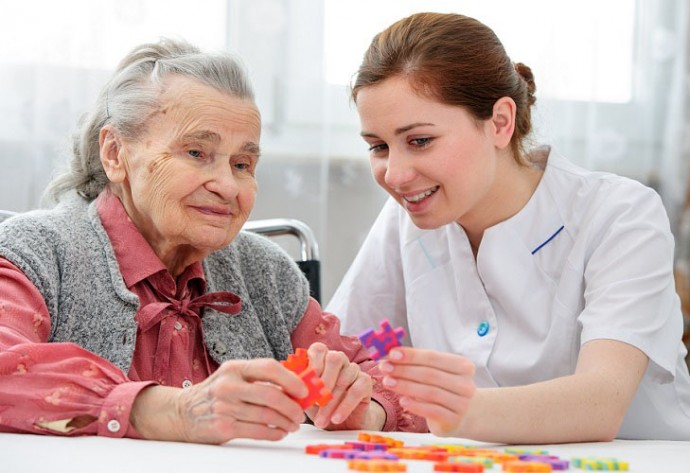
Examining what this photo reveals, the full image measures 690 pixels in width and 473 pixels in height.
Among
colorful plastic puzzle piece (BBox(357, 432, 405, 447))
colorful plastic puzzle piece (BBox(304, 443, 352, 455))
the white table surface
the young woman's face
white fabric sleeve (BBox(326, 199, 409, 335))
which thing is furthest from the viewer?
white fabric sleeve (BBox(326, 199, 409, 335))

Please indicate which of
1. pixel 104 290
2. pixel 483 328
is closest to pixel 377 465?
pixel 104 290

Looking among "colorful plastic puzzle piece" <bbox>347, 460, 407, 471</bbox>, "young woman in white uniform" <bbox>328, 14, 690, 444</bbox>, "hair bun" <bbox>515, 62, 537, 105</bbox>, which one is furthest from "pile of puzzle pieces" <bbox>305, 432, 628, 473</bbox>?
"hair bun" <bbox>515, 62, 537, 105</bbox>

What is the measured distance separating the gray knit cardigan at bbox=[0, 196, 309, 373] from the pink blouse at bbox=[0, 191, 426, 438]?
0.03m

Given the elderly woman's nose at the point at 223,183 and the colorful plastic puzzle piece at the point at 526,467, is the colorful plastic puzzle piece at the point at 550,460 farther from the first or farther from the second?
the elderly woman's nose at the point at 223,183

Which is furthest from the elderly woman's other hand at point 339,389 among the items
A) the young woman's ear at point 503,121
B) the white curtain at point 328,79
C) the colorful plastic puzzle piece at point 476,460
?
the white curtain at point 328,79

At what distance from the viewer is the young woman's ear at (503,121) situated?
5.97ft

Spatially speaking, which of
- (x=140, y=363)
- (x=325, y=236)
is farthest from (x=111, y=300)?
(x=325, y=236)

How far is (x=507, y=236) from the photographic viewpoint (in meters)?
1.86

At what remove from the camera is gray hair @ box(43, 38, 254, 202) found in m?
1.62

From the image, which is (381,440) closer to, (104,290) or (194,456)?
(194,456)

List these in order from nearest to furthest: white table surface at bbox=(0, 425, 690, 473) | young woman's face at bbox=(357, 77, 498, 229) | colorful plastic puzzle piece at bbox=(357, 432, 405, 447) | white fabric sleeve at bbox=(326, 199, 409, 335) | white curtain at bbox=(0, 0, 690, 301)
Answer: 1. white table surface at bbox=(0, 425, 690, 473)
2. colorful plastic puzzle piece at bbox=(357, 432, 405, 447)
3. young woman's face at bbox=(357, 77, 498, 229)
4. white fabric sleeve at bbox=(326, 199, 409, 335)
5. white curtain at bbox=(0, 0, 690, 301)

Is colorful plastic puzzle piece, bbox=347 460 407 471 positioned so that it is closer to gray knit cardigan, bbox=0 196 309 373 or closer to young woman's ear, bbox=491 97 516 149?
gray knit cardigan, bbox=0 196 309 373

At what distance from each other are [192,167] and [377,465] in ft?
2.41

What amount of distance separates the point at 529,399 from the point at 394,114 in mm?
593
